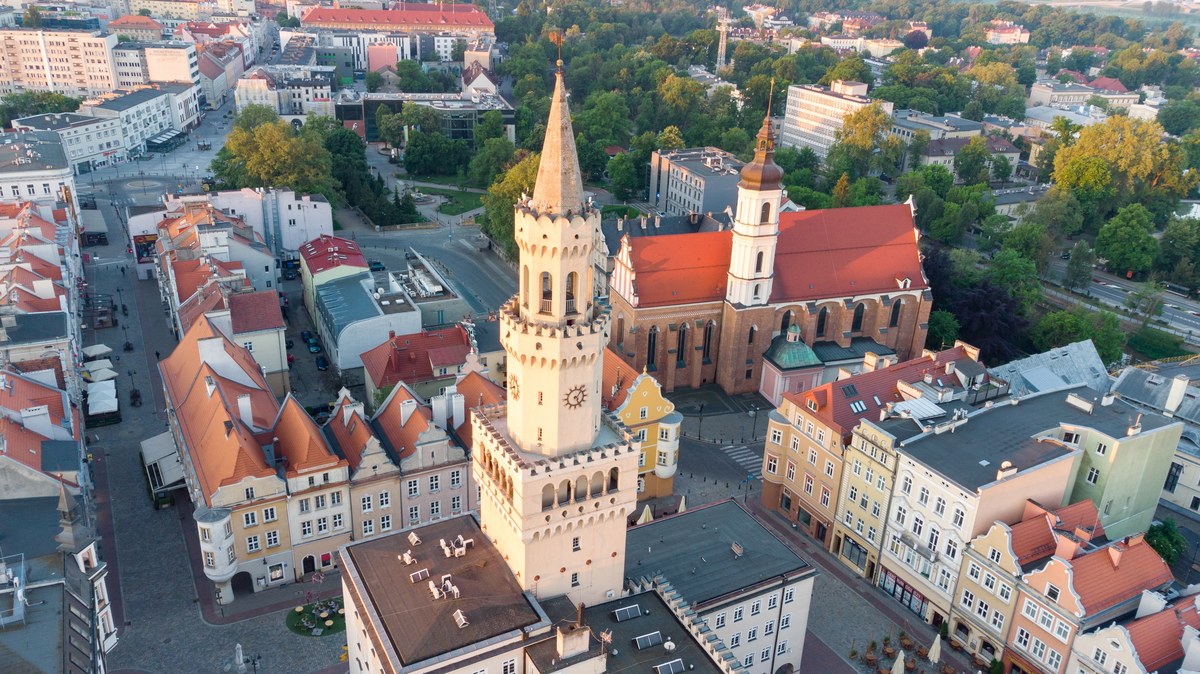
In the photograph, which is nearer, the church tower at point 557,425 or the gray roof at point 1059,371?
the church tower at point 557,425

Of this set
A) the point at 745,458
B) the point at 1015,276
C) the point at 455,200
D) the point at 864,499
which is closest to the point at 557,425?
the point at 864,499

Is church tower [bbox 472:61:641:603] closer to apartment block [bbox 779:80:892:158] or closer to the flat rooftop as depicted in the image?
the flat rooftop

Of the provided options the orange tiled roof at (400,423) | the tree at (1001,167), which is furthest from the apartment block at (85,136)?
the tree at (1001,167)

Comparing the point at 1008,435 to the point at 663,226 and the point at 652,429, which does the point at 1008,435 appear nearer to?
the point at 652,429

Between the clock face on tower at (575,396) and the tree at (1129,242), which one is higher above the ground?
the clock face on tower at (575,396)

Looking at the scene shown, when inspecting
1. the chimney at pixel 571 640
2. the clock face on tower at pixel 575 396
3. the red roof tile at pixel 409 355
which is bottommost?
the red roof tile at pixel 409 355

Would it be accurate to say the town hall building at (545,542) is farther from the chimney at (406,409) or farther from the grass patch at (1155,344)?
the grass patch at (1155,344)
